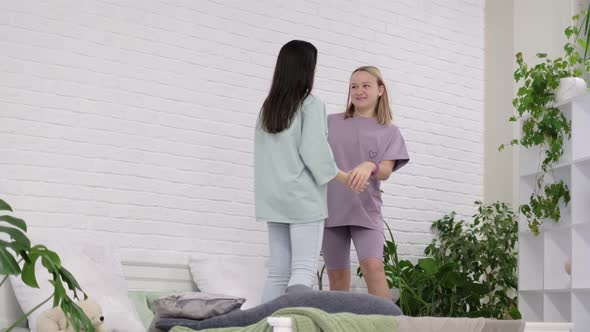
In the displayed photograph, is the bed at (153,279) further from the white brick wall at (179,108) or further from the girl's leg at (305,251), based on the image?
the girl's leg at (305,251)

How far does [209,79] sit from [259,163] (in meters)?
1.36

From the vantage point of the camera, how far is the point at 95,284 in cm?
374

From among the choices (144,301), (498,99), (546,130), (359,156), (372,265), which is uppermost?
(498,99)

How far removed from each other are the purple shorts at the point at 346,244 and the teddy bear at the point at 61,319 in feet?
3.85

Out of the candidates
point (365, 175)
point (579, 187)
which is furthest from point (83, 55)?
point (579, 187)

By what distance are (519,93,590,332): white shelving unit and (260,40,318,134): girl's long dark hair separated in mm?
1546

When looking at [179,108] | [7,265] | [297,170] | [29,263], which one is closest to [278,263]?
[297,170]

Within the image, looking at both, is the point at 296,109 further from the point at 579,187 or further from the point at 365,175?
the point at 579,187

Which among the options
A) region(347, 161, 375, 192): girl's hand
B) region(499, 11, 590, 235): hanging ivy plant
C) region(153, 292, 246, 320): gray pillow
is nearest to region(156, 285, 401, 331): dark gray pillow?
region(153, 292, 246, 320): gray pillow

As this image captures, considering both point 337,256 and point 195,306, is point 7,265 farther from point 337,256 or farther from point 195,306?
point 337,256

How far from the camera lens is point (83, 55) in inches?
168

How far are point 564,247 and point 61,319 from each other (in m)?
2.54

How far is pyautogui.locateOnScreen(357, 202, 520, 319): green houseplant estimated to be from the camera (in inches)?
190

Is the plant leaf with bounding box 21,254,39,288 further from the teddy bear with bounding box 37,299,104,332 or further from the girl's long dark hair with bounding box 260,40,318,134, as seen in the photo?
the girl's long dark hair with bounding box 260,40,318,134
